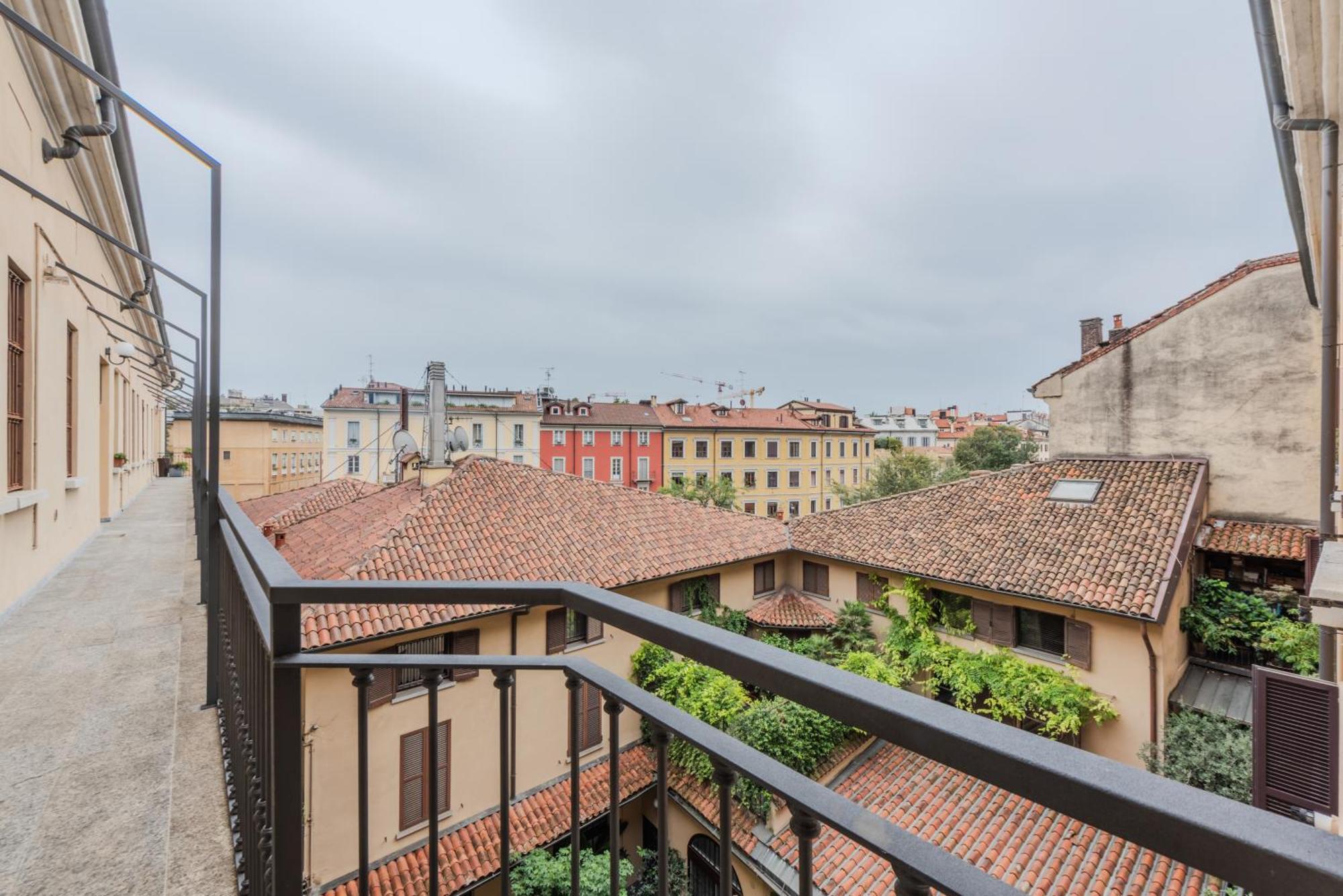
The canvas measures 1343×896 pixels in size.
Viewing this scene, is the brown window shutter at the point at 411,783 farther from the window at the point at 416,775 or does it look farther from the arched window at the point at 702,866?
the arched window at the point at 702,866

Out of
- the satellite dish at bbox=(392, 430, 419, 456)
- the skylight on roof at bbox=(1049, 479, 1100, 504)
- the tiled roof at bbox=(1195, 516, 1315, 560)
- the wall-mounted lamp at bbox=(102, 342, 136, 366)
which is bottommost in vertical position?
the tiled roof at bbox=(1195, 516, 1315, 560)

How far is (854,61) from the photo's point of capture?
1015 cm

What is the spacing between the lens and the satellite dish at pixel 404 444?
52.8ft

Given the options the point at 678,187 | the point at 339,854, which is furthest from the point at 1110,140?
the point at 339,854

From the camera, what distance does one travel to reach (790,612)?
13.2 meters

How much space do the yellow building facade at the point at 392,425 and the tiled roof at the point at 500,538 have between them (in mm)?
15835

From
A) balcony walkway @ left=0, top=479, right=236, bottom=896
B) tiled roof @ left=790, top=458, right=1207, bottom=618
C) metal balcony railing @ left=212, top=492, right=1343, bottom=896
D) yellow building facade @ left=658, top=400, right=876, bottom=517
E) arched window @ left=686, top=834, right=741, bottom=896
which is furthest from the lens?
yellow building facade @ left=658, top=400, right=876, bottom=517

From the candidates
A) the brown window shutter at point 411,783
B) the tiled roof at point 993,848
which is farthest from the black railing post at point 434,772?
the brown window shutter at point 411,783

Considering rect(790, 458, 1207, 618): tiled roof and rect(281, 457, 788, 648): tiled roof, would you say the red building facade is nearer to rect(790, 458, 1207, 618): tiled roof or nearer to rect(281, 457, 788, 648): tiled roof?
rect(281, 457, 788, 648): tiled roof

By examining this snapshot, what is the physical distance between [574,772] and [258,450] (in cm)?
3776

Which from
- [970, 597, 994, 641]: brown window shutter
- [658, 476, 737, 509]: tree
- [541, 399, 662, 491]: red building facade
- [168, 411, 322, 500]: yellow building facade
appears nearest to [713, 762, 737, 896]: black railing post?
[970, 597, 994, 641]: brown window shutter

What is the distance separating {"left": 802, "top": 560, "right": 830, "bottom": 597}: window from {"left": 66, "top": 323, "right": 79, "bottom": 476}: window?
43.4 feet

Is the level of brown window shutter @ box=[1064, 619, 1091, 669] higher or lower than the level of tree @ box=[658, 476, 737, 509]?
lower

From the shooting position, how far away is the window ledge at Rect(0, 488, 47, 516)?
11.3ft
